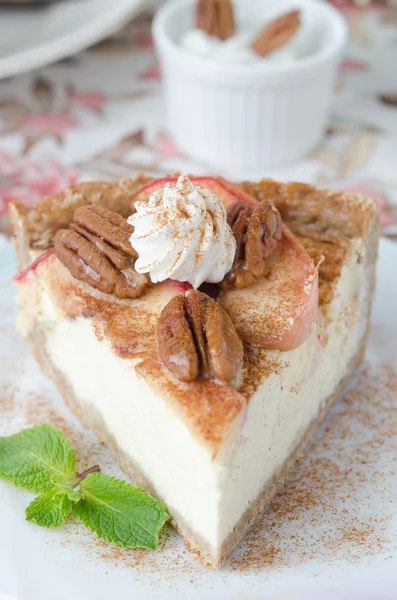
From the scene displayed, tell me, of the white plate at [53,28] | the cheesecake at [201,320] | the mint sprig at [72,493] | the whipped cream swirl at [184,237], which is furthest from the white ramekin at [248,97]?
the mint sprig at [72,493]

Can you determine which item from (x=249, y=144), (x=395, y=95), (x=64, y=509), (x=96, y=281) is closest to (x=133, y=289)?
(x=96, y=281)

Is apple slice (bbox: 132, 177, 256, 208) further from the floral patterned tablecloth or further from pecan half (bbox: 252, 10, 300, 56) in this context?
pecan half (bbox: 252, 10, 300, 56)

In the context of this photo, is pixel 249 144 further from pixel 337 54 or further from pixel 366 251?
pixel 366 251

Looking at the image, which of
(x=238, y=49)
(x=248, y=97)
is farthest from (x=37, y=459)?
(x=238, y=49)

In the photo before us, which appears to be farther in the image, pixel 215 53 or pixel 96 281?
pixel 215 53

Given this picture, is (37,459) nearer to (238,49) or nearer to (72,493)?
(72,493)

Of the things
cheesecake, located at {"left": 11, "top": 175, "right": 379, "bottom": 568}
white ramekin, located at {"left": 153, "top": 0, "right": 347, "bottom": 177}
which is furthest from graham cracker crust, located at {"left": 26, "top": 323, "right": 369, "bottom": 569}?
white ramekin, located at {"left": 153, "top": 0, "right": 347, "bottom": 177}

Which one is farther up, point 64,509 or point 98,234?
point 98,234

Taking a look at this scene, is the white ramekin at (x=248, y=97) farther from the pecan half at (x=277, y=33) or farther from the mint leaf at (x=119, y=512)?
the mint leaf at (x=119, y=512)
